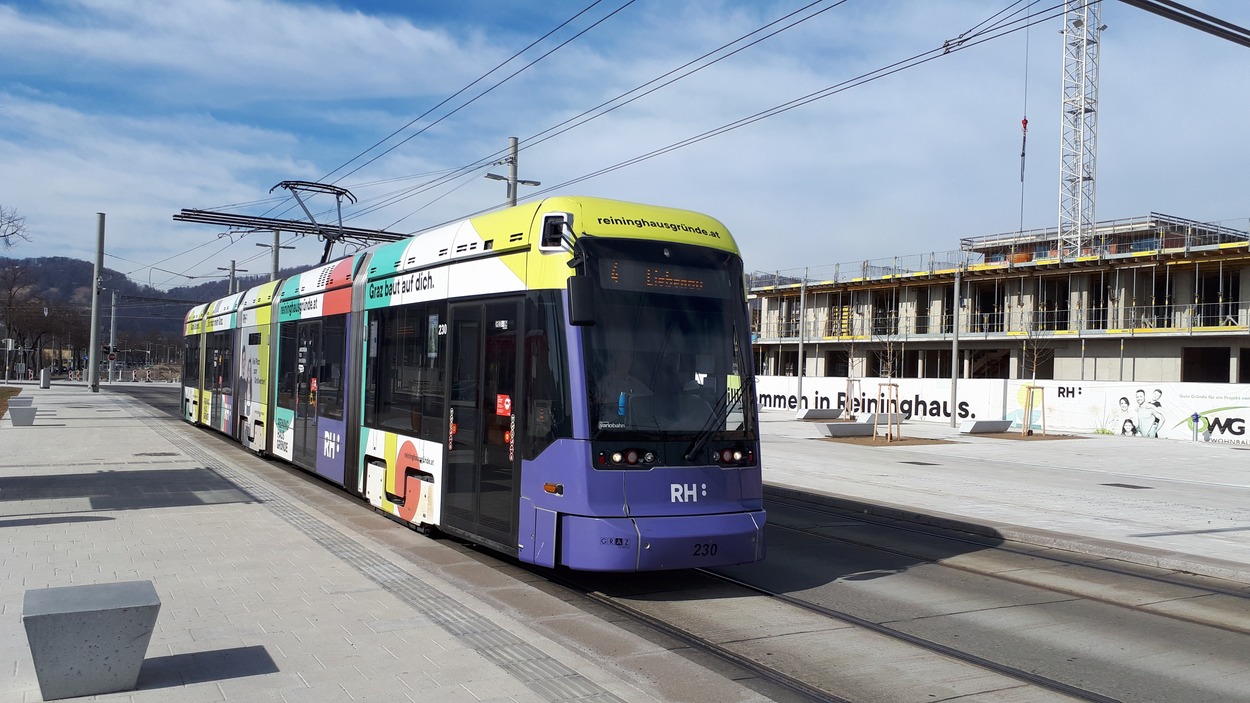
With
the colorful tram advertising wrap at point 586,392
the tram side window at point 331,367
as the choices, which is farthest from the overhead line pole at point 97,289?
the colorful tram advertising wrap at point 586,392

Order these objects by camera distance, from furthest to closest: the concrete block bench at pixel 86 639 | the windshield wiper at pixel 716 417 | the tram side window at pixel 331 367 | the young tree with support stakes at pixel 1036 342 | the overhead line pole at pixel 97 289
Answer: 1. the young tree with support stakes at pixel 1036 342
2. the overhead line pole at pixel 97 289
3. the tram side window at pixel 331 367
4. the windshield wiper at pixel 716 417
5. the concrete block bench at pixel 86 639

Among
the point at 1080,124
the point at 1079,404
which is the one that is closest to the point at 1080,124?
the point at 1080,124

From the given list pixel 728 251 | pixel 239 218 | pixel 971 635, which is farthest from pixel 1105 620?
pixel 239 218

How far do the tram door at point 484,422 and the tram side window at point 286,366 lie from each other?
7332 mm

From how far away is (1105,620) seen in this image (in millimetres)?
8141

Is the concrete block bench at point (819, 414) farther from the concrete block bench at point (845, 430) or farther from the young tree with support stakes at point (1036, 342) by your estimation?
the young tree with support stakes at point (1036, 342)

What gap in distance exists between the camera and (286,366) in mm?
16422

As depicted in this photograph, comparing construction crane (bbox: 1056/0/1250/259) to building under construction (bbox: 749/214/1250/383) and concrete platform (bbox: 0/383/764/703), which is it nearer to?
building under construction (bbox: 749/214/1250/383)

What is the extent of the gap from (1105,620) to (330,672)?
6461mm

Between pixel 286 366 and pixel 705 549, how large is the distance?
10.9 meters

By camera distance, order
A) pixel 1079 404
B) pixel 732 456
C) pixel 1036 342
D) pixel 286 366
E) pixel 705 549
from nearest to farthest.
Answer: pixel 705 549
pixel 732 456
pixel 286 366
pixel 1079 404
pixel 1036 342

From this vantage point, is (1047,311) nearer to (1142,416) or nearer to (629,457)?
(1142,416)

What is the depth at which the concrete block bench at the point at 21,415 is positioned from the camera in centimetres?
2481

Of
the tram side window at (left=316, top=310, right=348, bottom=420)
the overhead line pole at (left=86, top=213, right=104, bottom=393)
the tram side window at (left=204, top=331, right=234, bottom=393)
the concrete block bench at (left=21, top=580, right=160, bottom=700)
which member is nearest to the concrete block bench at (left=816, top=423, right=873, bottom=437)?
the tram side window at (left=204, top=331, right=234, bottom=393)
